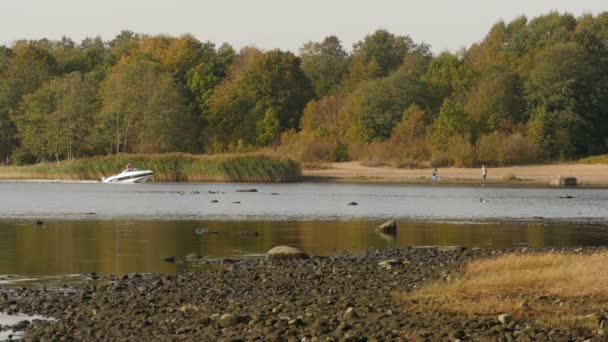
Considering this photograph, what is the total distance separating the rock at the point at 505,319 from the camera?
54.7 ft

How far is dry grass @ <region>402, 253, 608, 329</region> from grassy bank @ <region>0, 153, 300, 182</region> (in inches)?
2626

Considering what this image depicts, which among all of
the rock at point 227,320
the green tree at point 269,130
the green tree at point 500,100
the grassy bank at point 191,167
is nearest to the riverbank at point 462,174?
the grassy bank at point 191,167

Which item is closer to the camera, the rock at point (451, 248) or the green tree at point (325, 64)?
the rock at point (451, 248)

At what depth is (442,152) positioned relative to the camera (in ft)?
328

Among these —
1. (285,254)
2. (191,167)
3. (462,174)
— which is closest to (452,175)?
(462,174)

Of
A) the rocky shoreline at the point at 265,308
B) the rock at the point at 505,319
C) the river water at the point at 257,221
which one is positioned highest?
the rock at the point at 505,319

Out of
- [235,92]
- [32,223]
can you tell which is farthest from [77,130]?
[32,223]

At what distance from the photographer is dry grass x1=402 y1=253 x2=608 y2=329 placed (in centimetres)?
1755

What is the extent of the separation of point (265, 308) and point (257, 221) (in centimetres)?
2757

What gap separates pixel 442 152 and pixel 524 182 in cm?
1140

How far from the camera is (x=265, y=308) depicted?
18906 millimetres

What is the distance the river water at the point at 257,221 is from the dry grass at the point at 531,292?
914cm

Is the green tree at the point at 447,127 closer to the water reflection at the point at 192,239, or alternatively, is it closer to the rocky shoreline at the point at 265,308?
the water reflection at the point at 192,239

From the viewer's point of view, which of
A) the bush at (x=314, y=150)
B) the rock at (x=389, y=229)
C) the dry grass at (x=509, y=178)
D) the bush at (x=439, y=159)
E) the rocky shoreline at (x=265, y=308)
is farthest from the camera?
the bush at (x=314, y=150)
